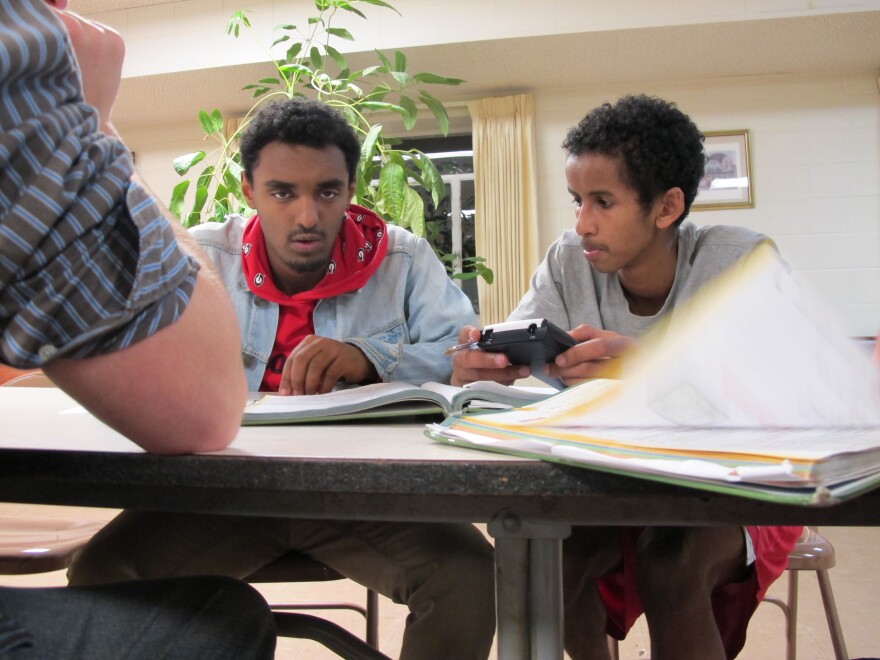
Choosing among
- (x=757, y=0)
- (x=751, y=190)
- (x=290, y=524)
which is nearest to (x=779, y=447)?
(x=290, y=524)

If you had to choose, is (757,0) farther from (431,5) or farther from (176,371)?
(176,371)

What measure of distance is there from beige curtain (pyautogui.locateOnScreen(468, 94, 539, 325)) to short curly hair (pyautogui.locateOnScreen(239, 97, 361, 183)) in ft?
8.61

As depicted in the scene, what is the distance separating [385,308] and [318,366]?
0.46 meters

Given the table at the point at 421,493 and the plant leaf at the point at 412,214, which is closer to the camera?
the table at the point at 421,493

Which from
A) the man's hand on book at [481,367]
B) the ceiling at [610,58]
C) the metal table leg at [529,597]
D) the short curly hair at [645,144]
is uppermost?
the ceiling at [610,58]

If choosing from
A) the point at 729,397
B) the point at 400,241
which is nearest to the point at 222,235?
the point at 400,241

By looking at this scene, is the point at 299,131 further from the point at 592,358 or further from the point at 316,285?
the point at 592,358

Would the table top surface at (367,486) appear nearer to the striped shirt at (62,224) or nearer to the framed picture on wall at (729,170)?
the striped shirt at (62,224)

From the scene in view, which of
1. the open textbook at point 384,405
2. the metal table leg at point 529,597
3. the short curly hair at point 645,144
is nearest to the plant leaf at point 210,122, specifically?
the short curly hair at point 645,144

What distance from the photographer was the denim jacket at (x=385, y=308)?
1.48 m

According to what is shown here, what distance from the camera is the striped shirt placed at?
0.40 metres

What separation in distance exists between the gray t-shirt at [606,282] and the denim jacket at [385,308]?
165 mm

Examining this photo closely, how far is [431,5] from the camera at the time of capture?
386 centimetres

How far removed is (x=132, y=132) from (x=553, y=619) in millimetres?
5248
